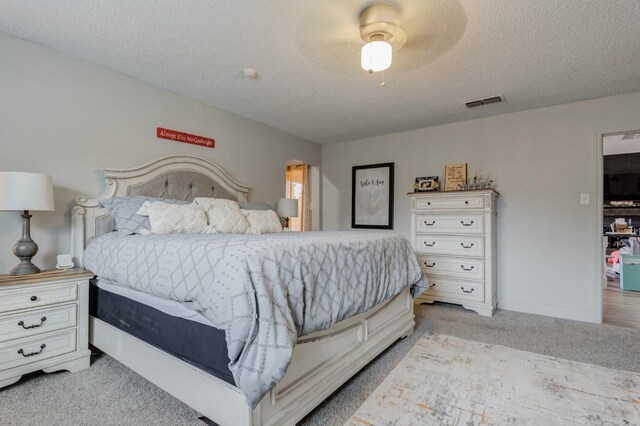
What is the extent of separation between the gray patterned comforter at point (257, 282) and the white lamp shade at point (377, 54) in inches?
44.4

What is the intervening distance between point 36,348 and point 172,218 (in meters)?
1.08

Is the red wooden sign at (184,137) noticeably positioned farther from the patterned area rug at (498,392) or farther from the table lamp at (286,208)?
the patterned area rug at (498,392)

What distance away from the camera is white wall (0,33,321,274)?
2098 mm

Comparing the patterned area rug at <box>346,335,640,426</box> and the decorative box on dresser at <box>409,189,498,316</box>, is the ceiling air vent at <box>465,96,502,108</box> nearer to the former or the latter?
the decorative box on dresser at <box>409,189,498,316</box>

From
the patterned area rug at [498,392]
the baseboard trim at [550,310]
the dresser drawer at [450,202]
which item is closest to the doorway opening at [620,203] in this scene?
the baseboard trim at [550,310]

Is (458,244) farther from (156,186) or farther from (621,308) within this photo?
(156,186)

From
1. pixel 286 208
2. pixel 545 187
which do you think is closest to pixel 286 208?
pixel 286 208

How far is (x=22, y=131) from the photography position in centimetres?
214

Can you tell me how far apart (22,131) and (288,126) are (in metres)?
2.64

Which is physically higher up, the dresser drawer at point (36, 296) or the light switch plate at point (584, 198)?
the light switch plate at point (584, 198)

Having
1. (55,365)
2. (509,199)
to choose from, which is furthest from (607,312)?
(55,365)

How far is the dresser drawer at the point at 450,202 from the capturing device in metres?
3.33

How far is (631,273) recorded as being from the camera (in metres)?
4.37

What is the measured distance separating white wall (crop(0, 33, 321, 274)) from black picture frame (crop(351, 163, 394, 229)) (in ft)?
7.85
